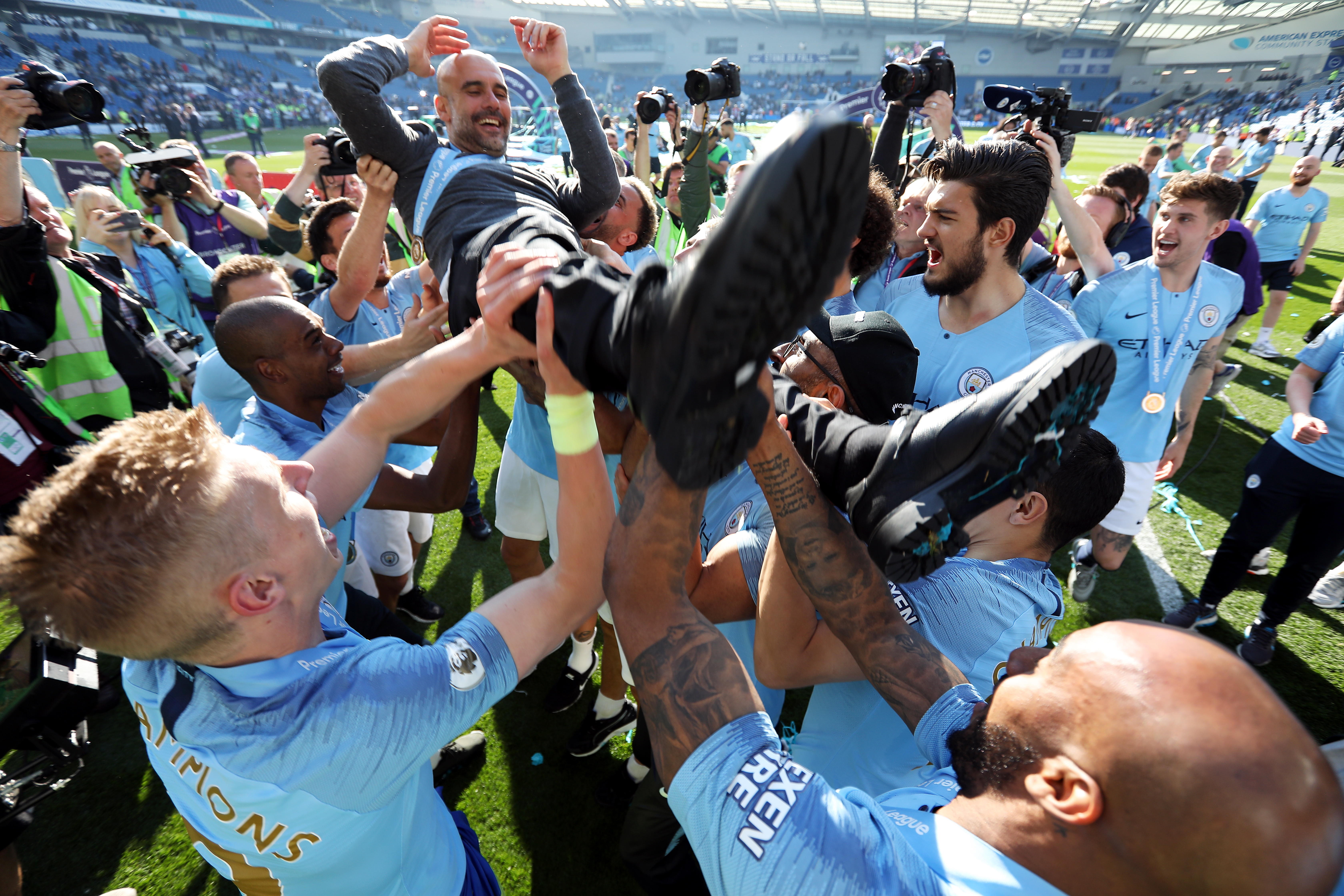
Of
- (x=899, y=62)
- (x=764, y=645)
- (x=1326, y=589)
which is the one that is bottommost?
(x=1326, y=589)

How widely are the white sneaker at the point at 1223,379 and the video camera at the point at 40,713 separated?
28.5 feet

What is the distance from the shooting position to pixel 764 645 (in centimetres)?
151

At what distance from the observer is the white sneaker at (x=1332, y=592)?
12.6 feet

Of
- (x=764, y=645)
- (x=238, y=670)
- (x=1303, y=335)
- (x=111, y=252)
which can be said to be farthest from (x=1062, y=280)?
(x=1303, y=335)

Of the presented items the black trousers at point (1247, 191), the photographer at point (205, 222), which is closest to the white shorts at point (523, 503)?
the photographer at point (205, 222)

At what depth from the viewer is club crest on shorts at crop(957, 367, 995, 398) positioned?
7.87 feet

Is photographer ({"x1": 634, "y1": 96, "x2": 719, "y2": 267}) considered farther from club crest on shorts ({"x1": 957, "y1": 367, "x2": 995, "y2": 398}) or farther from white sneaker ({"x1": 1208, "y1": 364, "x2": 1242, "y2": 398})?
white sneaker ({"x1": 1208, "y1": 364, "x2": 1242, "y2": 398})

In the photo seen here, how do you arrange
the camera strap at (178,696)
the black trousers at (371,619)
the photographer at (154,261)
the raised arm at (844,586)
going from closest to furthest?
the camera strap at (178,696), the raised arm at (844,586), the black trousers at (371,619), the photographer at (154,261)

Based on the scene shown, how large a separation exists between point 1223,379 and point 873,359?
6.94 metres

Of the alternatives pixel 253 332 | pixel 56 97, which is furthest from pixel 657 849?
pixel 56 97

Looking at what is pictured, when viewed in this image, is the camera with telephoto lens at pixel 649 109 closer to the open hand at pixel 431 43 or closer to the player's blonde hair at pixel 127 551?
the open hand at pixel 431 43

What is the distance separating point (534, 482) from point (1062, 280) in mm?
3504

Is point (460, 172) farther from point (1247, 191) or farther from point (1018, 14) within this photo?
point (1018, 14)

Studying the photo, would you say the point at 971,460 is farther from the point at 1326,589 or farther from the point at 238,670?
the point at 1326,589
